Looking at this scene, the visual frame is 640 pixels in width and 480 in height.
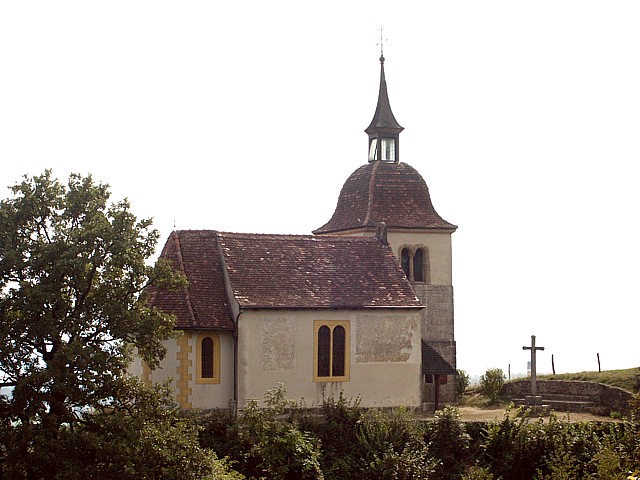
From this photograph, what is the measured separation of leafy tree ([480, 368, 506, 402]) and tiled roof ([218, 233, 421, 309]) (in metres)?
8.13

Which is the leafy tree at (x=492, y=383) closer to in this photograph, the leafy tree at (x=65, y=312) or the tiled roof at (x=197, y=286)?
the tiled roof at (x=197, y=286)

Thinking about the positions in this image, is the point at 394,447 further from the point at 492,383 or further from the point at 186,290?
the point at 492,383

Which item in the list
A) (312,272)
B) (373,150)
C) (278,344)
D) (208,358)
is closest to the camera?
(208,358)

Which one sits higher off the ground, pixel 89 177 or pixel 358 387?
pixel 89 177

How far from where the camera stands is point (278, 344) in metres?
35.5

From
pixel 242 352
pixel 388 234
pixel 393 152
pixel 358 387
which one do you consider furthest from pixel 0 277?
pixel 393 152

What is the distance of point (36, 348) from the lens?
2523 cm

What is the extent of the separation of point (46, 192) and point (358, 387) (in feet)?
50.1

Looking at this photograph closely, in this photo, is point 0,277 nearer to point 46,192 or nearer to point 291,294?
point 46,192

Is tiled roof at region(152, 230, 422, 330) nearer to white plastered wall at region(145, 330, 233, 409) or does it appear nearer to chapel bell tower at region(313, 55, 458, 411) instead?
white plastered wall at region(145, 330, 233, 409)

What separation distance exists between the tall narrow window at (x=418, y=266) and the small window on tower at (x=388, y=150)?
5.16m

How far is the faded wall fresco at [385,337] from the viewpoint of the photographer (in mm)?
36688

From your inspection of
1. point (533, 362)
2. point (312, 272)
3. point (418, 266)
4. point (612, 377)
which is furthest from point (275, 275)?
point (612, 377)

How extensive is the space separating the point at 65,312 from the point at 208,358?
10.3 metres
